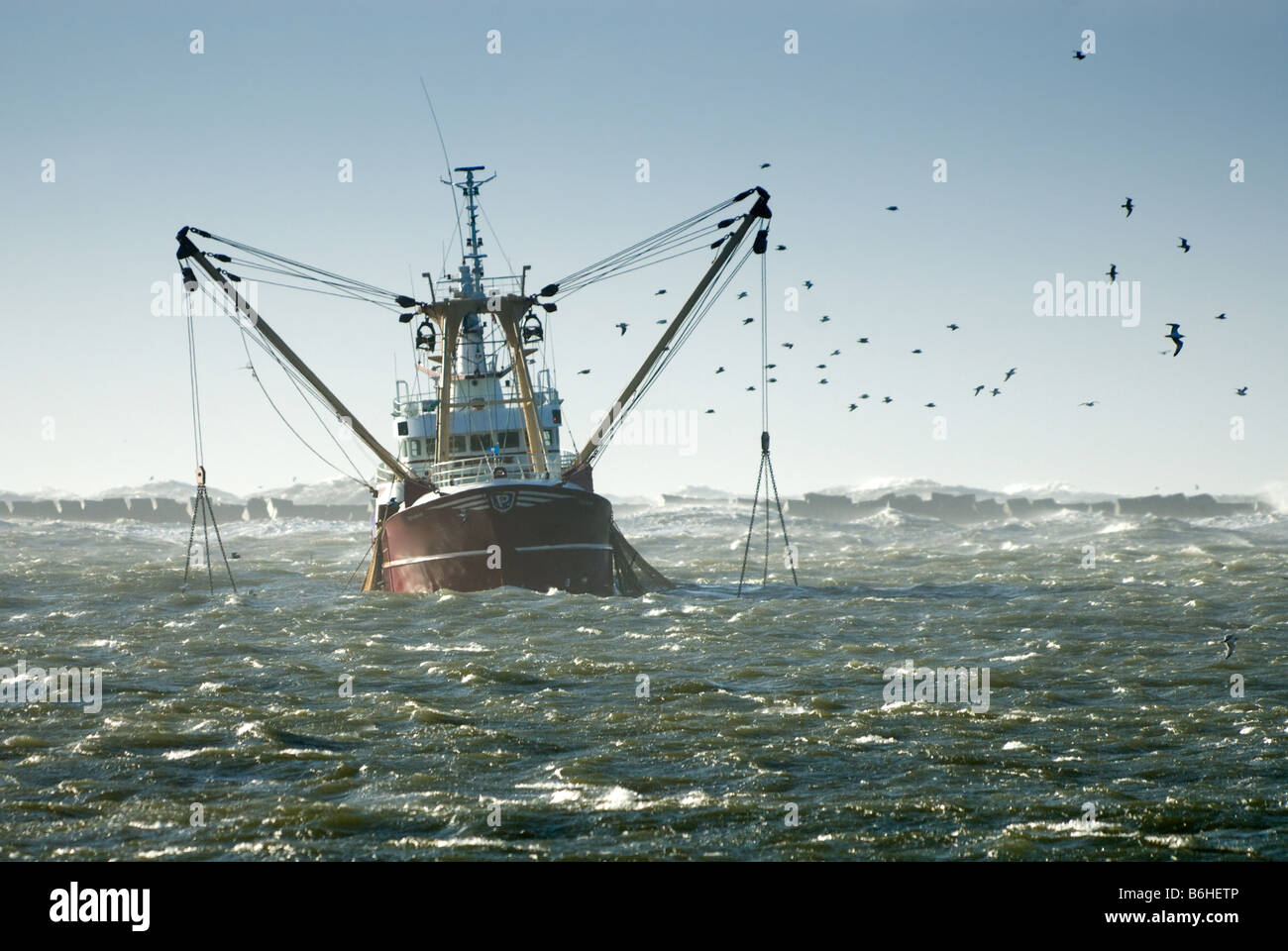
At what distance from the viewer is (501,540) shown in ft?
114

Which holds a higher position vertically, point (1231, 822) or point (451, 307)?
point (451, 307)

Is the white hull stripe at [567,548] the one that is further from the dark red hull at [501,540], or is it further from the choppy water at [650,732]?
the choppy water at [650,732]

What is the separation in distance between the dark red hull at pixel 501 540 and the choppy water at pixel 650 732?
73.0 inches

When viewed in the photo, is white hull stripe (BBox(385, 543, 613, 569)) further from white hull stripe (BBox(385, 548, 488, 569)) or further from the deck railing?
the deck railing

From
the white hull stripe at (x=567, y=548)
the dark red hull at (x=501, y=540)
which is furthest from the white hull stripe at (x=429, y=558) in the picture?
the white hull stripe at (x=567, y=548)

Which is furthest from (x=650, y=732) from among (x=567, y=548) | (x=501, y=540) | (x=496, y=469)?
(x=496, y=469)

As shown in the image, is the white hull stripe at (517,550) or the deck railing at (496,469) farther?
the deck railing at (496,469)

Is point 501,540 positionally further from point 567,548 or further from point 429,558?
point 429,558

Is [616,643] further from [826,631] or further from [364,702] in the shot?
[364,702]

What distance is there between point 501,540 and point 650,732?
18964 mm

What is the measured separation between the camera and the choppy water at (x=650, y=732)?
1194 cm
